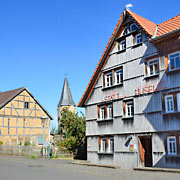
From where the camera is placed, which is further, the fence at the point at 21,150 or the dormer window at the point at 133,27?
the fence at the point at 21,150

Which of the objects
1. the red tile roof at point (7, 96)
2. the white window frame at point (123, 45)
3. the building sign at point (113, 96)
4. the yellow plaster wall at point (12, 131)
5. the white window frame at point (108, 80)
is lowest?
the yellow plaster wall at point (12, 131)

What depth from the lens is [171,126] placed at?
57.6 feet

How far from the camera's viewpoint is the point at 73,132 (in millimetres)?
34875

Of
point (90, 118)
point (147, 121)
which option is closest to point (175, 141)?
point (147, 121)

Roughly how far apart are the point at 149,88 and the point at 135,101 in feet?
4.94

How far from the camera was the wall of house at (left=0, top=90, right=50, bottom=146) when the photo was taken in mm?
40531

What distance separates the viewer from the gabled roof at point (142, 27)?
65.3ft

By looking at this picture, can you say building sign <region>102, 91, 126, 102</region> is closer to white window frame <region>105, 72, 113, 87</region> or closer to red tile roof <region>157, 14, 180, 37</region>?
Answer: white window frame <region>105, 72, 113, 87</region>

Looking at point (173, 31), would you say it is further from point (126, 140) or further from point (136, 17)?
point (126, 140)

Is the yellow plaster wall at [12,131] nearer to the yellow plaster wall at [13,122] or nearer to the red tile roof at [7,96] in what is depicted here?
the yellow plaster wall at [13,122]

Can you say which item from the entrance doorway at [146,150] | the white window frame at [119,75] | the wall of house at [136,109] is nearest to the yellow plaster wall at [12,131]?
the wall of house at [136,109]

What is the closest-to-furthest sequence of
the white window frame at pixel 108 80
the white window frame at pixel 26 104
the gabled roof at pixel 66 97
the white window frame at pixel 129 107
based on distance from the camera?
the white window frame at pixel 129 107
the white window frame at pixel 108 80
the white window frame at pixel 26 104
the gabled roof at pixel 66 97

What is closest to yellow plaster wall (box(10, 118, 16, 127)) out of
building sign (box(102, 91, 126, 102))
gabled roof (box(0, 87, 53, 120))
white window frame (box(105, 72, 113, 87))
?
gabled roof (box(0, 87, 53, 120))

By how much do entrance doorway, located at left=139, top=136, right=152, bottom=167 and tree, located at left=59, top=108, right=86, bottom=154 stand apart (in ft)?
45.3
